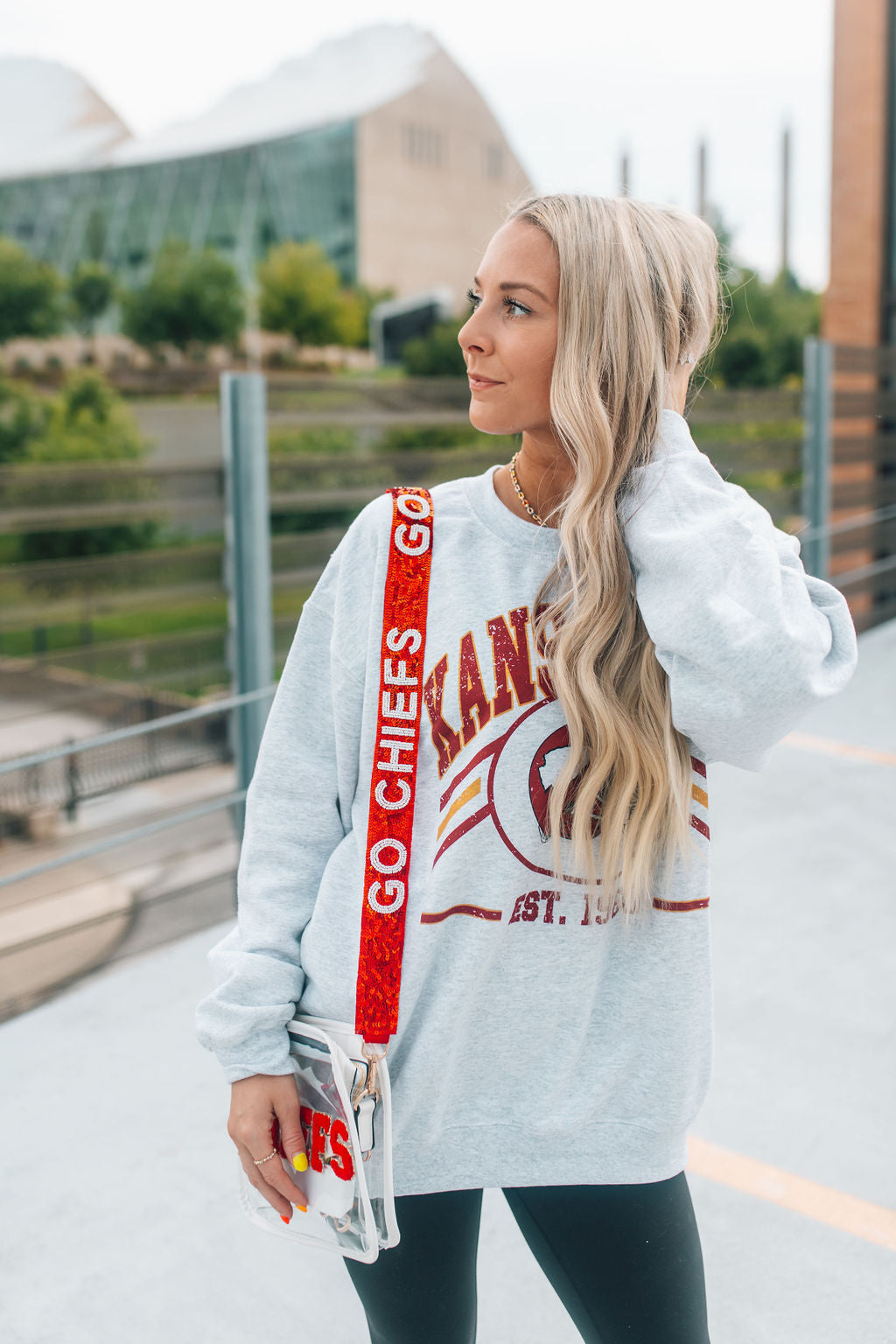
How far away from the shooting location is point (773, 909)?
9.61 ft

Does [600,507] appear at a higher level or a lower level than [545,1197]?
higher

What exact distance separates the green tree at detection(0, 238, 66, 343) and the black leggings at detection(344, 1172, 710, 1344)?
51.7 meters

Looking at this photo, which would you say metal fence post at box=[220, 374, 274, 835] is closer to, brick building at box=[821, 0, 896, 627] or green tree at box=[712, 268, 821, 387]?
brick building at box=[821, 0, 896, 627]

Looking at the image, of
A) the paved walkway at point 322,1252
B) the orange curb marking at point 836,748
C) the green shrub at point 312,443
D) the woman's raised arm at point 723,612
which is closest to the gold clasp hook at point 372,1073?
the woman's raised arm at point 723,612

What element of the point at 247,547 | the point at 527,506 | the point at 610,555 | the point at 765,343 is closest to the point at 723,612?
the point at 610,555

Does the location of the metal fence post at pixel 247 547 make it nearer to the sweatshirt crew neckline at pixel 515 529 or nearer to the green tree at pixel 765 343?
the sweatshirt crew neckline at pixel 515 529

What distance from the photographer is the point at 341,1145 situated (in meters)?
0.97

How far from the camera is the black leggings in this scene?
1031 mm

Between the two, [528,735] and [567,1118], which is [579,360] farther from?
[567,1118]


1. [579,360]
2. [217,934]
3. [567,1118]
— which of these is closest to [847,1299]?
[567,1118]

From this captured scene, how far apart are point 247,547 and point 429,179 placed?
68.9 metres

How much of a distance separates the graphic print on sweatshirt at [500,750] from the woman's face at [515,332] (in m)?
0.19

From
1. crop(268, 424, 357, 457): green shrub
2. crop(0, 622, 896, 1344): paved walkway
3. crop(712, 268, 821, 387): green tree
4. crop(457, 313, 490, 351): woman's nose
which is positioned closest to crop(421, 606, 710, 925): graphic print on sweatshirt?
crop(457, 313, 490, 351): woman's nose

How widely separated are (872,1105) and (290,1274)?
1082 mm
